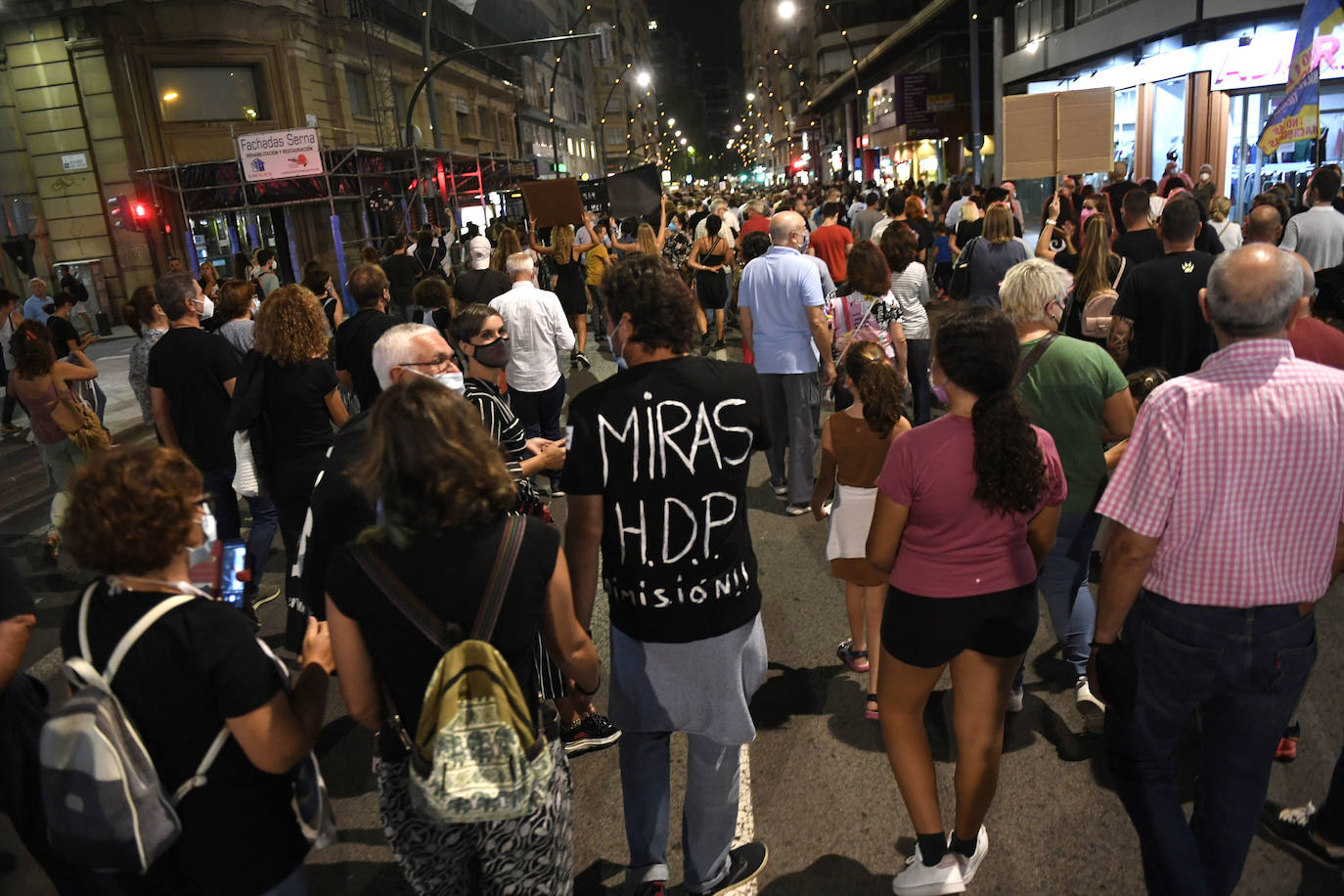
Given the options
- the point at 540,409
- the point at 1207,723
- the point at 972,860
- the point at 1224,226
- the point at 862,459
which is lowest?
the point at 972,860

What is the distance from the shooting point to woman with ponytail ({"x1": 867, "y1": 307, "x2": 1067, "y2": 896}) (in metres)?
2.67

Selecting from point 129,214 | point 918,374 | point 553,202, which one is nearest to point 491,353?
point 918,374

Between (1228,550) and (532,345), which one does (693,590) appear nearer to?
(1228,550)

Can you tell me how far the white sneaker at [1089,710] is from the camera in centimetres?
388

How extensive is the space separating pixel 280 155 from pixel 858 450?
1693 centimetres

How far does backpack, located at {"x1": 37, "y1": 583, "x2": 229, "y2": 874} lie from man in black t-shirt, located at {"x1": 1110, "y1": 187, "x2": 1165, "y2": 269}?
271 inches

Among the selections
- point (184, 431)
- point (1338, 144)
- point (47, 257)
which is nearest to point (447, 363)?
point (184, 431)

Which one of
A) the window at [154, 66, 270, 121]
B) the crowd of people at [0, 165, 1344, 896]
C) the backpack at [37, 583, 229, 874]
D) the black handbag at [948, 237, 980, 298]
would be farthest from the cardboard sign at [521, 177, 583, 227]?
the window at [154, 66, 270, 121]

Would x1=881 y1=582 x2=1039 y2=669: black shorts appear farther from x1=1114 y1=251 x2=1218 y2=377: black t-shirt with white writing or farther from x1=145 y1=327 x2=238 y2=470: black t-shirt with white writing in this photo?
x1=145 y1=327 x2=238 y2=470: black t-shirt with white writing

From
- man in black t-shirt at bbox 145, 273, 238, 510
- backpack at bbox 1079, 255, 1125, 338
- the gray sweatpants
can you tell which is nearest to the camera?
man in black t-shirt at bbox 145, 273, 238, 510

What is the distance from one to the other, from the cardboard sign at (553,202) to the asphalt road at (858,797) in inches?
336

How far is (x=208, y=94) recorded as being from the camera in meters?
22.1

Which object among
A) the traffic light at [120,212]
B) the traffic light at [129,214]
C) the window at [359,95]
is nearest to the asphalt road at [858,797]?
the traffic light at [129,214]

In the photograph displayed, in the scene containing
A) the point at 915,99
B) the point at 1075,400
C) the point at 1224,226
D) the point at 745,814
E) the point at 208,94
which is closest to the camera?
the point at 745,814
